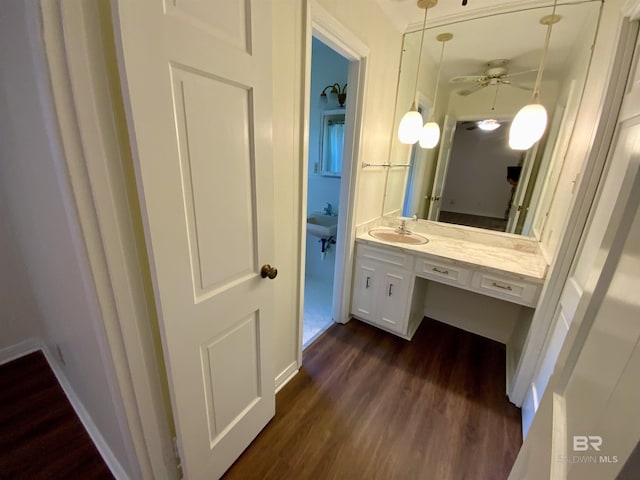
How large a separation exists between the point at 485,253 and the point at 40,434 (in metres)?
2.82

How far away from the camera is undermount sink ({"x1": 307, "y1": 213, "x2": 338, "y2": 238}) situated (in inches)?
104

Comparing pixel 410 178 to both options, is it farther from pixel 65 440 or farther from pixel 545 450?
pixel 65 440

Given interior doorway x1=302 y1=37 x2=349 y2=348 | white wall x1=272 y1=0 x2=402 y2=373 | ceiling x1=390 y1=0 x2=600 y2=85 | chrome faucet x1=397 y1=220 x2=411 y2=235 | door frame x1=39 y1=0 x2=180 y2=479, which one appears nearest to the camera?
door frame x1=39 y1=0 x2=180 y2=479

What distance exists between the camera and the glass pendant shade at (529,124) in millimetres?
1305

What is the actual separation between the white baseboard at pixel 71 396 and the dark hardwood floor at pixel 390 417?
1.70 ft

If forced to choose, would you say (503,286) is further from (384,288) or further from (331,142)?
(331,142)

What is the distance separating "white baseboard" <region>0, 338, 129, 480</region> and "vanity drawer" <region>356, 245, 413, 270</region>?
71.2 inches

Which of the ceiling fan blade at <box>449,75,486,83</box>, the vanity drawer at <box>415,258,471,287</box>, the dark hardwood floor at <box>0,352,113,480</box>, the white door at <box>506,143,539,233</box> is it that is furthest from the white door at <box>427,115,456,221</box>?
the dark hardwood floor at <box>0,352,113,480</box>

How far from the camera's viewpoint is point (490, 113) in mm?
1950

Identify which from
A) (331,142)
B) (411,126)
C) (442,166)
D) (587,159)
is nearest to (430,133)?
(411,126)

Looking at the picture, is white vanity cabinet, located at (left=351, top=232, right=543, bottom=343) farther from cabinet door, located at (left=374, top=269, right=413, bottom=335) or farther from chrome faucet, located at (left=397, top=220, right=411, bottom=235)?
chrome faucet, located at (left=397, top=220, right=411, bottom=235)

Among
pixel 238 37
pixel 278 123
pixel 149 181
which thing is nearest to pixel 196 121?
pixel 149 181

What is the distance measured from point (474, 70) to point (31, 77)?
8.24ft

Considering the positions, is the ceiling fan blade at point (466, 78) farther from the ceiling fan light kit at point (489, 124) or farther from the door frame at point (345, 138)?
the door frame at point (345, 138)
